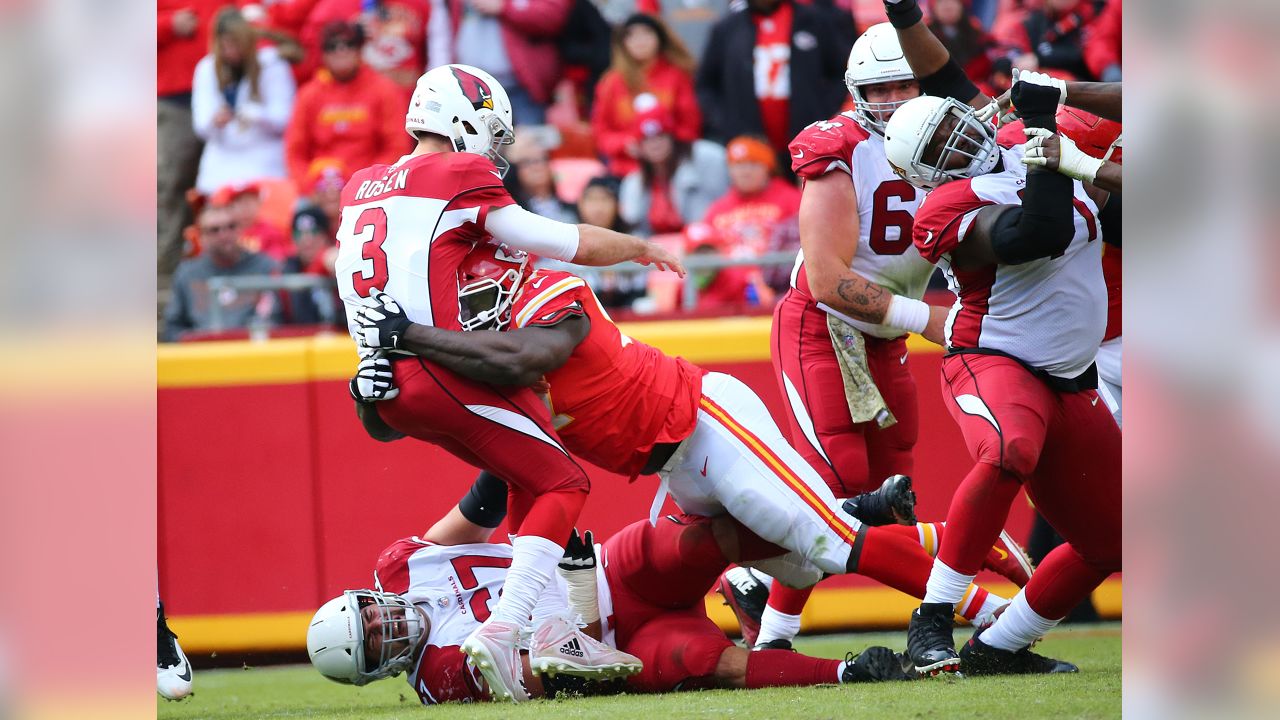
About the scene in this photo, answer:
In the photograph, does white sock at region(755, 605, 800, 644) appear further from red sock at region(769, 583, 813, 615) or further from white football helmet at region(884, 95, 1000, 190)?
white football helmet at region(884, 95, 1000, 190)

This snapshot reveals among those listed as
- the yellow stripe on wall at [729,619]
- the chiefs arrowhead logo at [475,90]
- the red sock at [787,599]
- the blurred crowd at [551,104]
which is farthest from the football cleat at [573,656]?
the blurred crowd at [551,104]

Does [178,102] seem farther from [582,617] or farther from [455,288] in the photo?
[582,617]

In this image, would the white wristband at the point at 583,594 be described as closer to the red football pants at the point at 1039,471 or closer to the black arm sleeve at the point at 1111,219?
the red football pants at the point at 1039,471

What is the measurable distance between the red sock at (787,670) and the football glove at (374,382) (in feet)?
4.41

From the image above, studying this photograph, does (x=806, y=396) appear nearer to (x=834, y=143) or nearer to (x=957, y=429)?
(x=834, y=143)

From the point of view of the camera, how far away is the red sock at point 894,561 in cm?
448

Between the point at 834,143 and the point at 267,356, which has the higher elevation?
the point at 834,143

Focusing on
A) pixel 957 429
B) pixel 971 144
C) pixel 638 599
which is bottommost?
pixel 638 599

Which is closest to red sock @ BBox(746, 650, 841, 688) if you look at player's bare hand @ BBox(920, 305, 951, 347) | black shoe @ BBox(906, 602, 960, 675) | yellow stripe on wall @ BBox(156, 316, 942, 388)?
black shoe @ BBox(906, 602, 960, 675)

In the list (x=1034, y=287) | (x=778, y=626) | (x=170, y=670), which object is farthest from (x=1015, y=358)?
(x=170, y=670)
